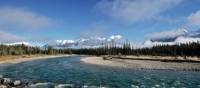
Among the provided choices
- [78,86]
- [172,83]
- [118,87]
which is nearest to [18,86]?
[78,86]

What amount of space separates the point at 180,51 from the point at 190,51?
10909 millimetres

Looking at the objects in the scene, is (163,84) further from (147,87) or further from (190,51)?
(190,51)

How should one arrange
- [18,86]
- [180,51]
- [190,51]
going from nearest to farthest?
[18,86], [190,51], [180,51]

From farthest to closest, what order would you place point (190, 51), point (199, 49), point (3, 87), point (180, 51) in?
point (180, 51) < point (190, 51) < point (199, 49) < point (3, 87)

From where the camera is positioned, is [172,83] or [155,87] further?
[172,83]

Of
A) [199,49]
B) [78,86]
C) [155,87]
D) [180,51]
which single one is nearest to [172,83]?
[155,87]

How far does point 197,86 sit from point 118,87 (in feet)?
30.2

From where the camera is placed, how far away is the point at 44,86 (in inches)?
1453

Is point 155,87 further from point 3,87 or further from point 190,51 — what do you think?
point 190,51

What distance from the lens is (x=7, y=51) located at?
7175 inches

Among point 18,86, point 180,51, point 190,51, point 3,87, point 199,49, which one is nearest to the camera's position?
point 3,87

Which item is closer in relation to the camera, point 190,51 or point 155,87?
point 155,87

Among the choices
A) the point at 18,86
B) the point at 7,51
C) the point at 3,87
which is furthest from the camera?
the point at 7,51

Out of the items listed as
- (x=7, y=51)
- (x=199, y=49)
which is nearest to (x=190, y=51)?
(x=199, y=49)
